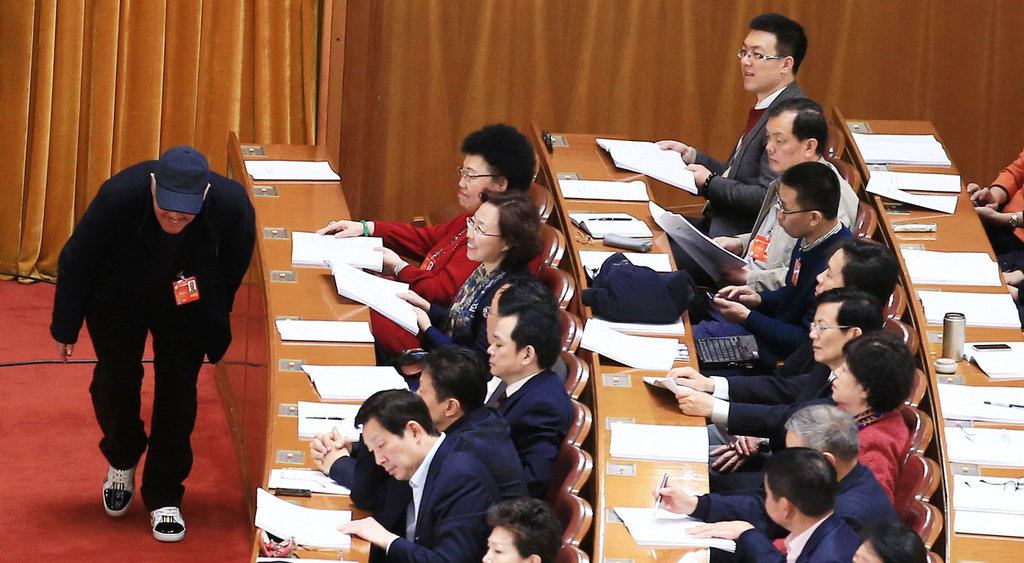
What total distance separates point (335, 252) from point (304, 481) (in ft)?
3.65

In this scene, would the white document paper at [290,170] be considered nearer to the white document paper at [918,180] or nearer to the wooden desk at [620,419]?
the wooden desk at [620,419]

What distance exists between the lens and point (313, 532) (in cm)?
355

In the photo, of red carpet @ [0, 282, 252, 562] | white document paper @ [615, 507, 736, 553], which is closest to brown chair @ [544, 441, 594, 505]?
white document paper @ [615, 507, 736, 553]

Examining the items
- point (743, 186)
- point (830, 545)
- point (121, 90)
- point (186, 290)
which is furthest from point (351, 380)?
point (121, 90)

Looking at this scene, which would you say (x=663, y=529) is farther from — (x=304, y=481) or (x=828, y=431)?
(x=304, y=481)

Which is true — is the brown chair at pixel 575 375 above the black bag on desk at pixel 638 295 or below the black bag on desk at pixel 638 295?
below

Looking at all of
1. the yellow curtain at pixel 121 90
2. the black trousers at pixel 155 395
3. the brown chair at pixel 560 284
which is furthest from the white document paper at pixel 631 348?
the yellow curtain at pixel 121 90

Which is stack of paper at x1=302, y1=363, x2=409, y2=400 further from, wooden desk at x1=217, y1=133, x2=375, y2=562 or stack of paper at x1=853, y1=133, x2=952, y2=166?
stack of paper at x1=853, y1=133, x2=952, y2=166

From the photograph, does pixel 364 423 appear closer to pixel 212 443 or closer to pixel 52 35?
pixel 212 443

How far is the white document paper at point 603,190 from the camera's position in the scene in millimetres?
5090

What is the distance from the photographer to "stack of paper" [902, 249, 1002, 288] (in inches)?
192

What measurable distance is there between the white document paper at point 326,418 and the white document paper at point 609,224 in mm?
1158

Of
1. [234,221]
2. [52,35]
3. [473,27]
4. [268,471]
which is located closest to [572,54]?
[473,27]

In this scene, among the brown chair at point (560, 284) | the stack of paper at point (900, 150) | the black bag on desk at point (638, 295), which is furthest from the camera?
the stack of paper at point (900, 150)
